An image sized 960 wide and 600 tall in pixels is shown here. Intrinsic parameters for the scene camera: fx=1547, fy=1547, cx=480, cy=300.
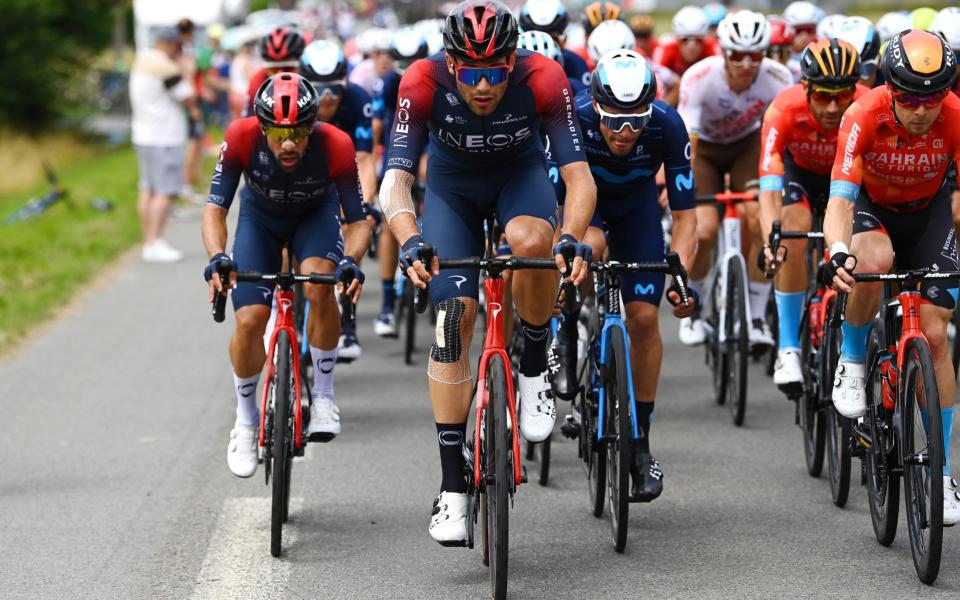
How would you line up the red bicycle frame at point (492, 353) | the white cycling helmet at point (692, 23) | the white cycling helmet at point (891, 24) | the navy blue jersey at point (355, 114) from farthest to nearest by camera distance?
1. the white cycling helmet at point (692, 23)
2. the white cycling helmet at point (891, 24)
3. the navy blue jersey at point (355, 114)
4. the red bicycle frame at point (492, 353)

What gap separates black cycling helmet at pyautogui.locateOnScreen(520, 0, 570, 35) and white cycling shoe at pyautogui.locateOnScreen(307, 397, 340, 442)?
3.75 meters

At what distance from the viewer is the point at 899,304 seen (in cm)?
616

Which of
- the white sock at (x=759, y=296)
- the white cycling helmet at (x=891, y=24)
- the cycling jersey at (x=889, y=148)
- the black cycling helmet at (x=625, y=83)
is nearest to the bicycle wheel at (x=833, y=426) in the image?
the cycling jersey at (x=889, y=148)

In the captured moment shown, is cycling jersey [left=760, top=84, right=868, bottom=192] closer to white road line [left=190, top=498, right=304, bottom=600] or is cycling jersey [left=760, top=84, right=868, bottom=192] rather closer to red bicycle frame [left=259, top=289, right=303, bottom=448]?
red bicycle frame [left=259, top=289, right=303, bottom=448]

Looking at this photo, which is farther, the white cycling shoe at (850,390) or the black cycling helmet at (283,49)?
the black cycling helmet at (283,49)

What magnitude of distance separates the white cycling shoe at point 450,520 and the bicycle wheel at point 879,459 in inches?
66.2

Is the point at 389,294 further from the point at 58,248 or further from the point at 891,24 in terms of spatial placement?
the point at 58,248

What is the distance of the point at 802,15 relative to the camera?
40.7 feet

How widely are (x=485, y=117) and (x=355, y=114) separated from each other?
3.75 m

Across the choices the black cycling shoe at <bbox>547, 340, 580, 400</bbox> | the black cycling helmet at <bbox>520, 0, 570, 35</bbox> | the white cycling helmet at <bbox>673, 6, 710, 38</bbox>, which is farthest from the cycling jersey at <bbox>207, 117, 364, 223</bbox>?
the white cycling helmet at <bbox>673, 6, 710, 38</bbox>

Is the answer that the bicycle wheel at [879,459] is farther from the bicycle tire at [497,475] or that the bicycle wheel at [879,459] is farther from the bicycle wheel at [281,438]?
the bicycle wheel at [281,438]

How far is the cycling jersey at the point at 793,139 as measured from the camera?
7.82 m

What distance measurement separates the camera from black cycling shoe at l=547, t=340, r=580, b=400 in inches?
294

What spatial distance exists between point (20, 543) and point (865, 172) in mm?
3921
